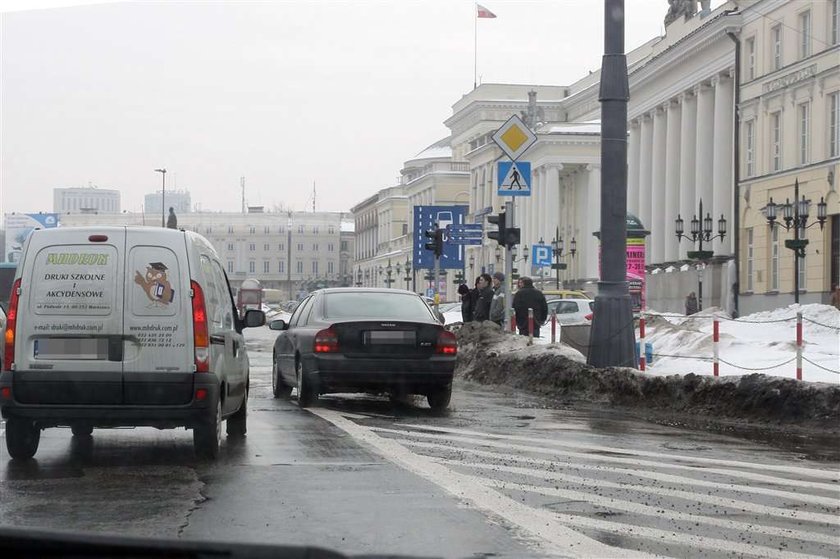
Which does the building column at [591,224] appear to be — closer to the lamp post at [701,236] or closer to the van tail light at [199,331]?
the lamp post at [701,236]

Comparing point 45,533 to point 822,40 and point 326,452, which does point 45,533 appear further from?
point 822,40

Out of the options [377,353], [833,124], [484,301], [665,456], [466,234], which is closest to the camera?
[665,456]

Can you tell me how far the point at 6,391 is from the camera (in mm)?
10461

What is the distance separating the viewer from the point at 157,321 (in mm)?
10461

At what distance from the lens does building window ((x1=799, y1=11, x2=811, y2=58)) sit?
52969mm

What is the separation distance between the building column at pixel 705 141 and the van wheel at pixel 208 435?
5945cm

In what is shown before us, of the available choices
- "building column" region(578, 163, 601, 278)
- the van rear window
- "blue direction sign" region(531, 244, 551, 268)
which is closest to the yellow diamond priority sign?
the van rear window

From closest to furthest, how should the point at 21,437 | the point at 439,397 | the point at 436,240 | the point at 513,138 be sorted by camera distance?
the point at 21,437, the point at 439,397, the point at 513,138, the point at 436,240

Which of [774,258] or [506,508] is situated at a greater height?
[774,258]

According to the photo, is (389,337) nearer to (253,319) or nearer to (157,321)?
(253,319)

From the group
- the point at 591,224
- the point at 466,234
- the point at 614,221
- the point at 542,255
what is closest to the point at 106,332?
the point at 614,221

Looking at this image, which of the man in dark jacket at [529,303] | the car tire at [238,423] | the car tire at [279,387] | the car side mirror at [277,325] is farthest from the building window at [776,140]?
the car tire at [238,423]

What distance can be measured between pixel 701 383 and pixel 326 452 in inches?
268

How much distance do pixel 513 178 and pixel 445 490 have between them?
1568 cm
